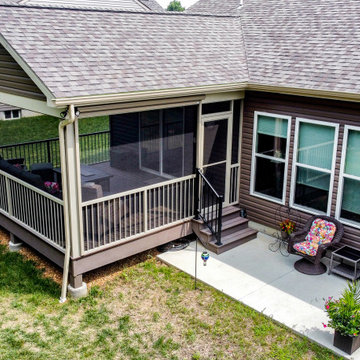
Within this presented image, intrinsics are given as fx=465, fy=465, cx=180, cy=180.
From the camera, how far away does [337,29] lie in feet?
30.5

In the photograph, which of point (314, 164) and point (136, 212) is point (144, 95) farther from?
point (314, 164)

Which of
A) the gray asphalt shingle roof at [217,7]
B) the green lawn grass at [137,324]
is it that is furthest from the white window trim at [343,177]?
the gray asphalt shingle roof at [217,7]

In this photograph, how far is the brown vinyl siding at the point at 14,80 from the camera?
7.08 metres

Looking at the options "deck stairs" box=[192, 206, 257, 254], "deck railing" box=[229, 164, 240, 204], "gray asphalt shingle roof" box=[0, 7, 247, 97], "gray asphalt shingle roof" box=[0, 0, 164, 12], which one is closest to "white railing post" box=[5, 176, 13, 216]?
"gray asphalt shingle roof" box=[0, 7, 247, 97]

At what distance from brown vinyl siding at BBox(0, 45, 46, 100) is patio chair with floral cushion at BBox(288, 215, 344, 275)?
16.3 ft

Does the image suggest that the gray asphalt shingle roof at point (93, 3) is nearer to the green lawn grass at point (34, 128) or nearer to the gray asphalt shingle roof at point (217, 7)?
the green lawn grass at point (34, 128)

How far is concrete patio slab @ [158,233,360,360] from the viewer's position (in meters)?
6.77

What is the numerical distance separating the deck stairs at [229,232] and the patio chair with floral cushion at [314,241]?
46.4 inches

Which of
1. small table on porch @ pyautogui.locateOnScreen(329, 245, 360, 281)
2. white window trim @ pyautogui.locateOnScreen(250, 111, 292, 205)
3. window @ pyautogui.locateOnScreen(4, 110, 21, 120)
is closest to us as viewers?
small table on porch @ pyautogui.locateOnScreen(329, 245, 360, 281)

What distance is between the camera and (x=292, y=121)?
877 centimetres

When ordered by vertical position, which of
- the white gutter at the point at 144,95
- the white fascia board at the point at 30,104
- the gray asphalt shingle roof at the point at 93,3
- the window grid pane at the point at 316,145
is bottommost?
the window grid pane at the point at 316,145

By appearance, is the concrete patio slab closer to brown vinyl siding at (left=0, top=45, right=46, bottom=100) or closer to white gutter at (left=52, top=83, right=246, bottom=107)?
white gutter at (left=52, top=83, right=246, bottom=107)

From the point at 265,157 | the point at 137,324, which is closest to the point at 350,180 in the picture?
the point at 265,157

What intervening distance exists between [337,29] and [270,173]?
10.4ft
